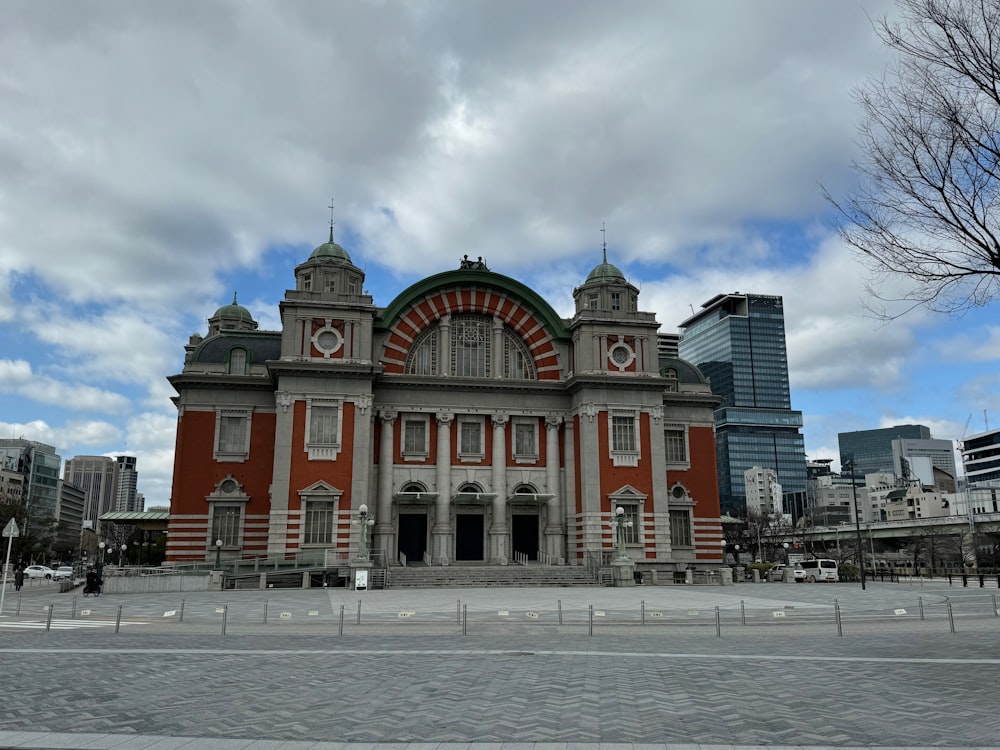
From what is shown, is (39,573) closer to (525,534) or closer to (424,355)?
(424,355)

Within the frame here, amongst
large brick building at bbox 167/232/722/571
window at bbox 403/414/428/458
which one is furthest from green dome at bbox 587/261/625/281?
window at bbox 403/414/428/458

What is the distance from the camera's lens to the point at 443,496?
45656 millimetres

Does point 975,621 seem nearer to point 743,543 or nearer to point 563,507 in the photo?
point 563,507

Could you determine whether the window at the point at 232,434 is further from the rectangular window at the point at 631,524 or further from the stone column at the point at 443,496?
the rectangular window at the point at 631,524

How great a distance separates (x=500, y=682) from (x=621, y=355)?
125 feet

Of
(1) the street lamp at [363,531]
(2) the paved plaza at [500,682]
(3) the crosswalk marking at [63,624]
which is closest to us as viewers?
(2) the paved plaza at [500,682]

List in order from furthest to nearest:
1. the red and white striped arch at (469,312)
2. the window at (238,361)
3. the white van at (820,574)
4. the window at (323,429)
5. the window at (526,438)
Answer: the white van at (820,574) → the window at (526,438) → the red and white striped arch at (469,312) → the window at (238,361) → the window at (323,429)

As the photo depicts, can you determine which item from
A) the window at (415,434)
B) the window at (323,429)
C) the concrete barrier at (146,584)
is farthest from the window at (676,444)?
the concrete barrier at (146,584)

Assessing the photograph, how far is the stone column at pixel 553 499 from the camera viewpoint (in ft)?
154

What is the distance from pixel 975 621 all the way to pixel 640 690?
50.1 feet

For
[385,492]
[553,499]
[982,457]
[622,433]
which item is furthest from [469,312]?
[982,457]

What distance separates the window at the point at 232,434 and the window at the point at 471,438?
40.6ft

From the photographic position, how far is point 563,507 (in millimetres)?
47719

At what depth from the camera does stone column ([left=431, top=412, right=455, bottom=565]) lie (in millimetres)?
44906
